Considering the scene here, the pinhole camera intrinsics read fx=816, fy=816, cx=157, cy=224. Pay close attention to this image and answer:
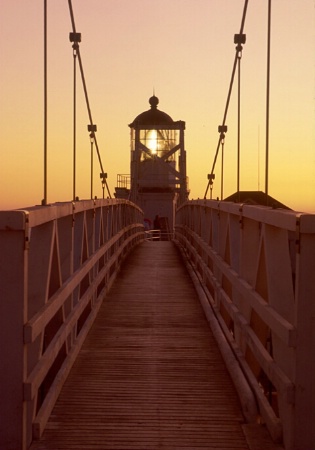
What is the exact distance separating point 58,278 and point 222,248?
3.04m

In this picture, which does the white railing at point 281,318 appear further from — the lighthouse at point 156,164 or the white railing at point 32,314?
the lighthouse at point 156,164

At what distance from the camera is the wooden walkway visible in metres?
4.99

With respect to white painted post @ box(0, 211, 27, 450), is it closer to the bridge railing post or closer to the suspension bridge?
the suspension bridge

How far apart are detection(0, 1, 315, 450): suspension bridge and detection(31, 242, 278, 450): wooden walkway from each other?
0.01 m

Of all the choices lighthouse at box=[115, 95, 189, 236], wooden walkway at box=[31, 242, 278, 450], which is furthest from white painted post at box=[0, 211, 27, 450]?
lighthouse at box=[115, 95, 189, 236]

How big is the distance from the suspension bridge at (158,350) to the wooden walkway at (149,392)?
0.01m

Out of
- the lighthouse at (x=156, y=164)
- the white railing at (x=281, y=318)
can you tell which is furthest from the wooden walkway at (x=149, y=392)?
the lighthouse at (x=156, y=164)

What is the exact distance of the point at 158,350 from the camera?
25.2 feet

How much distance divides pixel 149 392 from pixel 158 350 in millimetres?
1570

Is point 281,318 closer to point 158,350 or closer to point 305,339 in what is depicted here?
point 305,339

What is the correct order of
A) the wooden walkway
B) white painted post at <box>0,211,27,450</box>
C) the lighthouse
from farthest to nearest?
the lighthouse
the wooden walkway
white painted post at <box>0,211,27,450</box>

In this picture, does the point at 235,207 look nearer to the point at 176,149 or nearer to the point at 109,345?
the point at 109,345

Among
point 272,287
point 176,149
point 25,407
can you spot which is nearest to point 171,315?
point 272,287

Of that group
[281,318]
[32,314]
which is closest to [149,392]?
[32,314]
